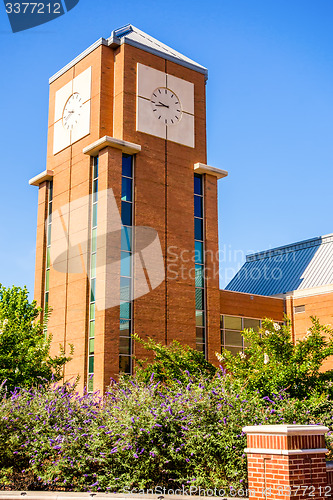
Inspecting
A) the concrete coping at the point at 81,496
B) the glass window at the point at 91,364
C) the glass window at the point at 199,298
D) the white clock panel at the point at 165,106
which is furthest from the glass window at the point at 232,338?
the concrete coping at the point at 81,496

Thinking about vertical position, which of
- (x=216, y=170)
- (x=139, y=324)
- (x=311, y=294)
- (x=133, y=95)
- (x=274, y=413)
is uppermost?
(x=133, y=95)

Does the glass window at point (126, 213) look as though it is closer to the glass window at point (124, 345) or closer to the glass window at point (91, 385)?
the glass window at point (124, 345)

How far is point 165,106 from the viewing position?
35594mm

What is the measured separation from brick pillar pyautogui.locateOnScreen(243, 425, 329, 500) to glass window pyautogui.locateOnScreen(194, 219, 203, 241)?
25904mm

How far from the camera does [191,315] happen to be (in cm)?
3394

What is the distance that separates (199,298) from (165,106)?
11545 mm

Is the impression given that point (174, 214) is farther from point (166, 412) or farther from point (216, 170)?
point (166, 412)

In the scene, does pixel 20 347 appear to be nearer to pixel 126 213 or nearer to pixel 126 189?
pixel 126 213

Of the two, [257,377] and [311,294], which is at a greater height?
[311,294]

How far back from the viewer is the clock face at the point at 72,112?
118 ft

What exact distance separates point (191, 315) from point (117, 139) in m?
10.6

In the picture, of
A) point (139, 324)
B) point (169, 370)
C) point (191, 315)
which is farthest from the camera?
point (191, 315)

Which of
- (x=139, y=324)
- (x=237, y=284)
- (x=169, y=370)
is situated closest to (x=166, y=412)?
(x=169, y=370)

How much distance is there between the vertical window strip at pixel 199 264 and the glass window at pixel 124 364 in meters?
4.96
